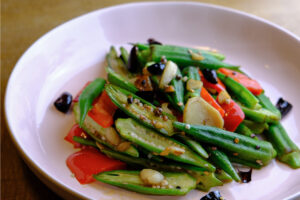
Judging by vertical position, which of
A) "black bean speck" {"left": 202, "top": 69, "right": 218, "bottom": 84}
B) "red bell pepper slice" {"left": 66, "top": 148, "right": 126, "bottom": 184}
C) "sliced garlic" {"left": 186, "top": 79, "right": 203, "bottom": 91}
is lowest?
"red bell pepper slice" {"left": 66, "top": 148, "right": 126, "bottom": 184}

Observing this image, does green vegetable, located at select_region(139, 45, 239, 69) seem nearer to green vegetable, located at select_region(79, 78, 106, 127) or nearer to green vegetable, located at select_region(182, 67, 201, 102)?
green vegetable, located at select_region(182, 67, 201, 102)

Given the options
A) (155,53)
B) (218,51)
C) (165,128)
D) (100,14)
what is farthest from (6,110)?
(218,51)

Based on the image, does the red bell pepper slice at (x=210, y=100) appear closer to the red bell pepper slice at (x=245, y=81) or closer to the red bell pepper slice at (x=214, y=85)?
the red bell pepper slice at (x=214, y=85)

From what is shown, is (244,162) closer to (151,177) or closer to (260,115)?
(260,115)

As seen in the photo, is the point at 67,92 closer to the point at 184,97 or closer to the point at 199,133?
the point at 184,97

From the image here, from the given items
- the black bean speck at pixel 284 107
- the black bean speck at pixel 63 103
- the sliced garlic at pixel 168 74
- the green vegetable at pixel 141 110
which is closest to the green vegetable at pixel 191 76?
the sliced garlic at pixel 168 74

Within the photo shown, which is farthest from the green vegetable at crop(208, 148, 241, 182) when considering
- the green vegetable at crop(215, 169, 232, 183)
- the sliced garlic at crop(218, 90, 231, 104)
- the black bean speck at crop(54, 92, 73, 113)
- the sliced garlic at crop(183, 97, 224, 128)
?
the black bean speck at crop(54, 92, 73, 113)
